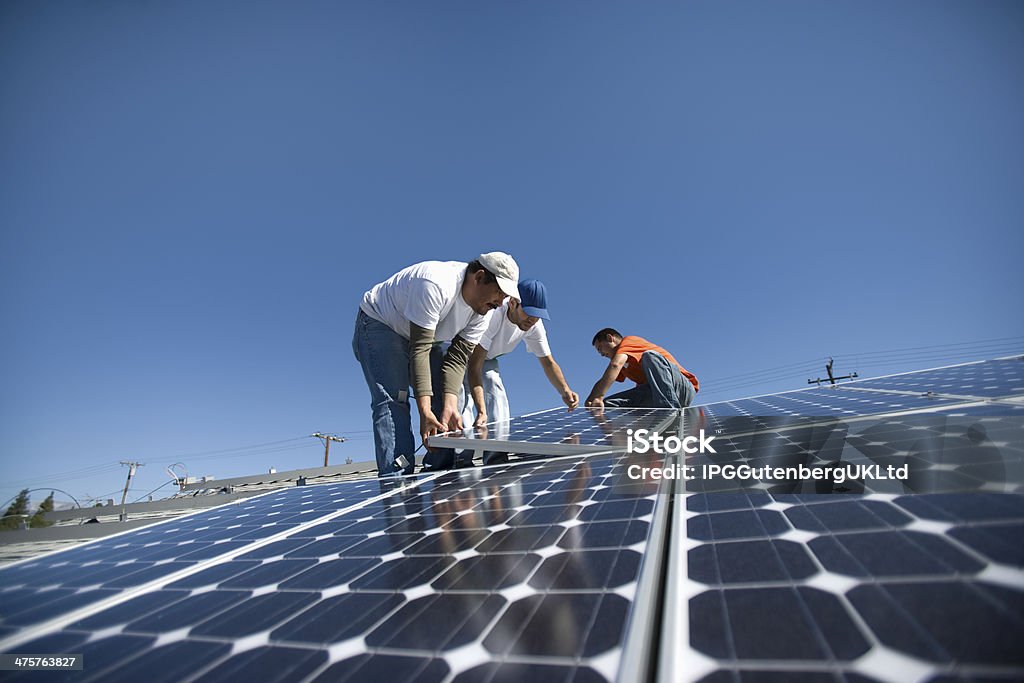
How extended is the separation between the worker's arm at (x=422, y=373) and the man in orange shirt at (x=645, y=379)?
4065 mm

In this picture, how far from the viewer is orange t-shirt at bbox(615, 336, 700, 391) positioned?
7.83 m

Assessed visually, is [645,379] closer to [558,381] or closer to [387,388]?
[558,381]

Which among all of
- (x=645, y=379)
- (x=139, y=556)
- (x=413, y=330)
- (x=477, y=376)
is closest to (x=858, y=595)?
(x=139, y=556)

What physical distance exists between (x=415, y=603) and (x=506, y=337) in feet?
19.8

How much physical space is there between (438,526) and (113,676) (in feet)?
3.01

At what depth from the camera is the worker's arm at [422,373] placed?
443 centimetres

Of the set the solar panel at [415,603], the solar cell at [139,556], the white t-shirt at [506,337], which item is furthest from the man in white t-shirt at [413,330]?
the solar panel at [415,603]

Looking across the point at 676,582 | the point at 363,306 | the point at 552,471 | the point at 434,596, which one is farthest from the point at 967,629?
the point at 363,306

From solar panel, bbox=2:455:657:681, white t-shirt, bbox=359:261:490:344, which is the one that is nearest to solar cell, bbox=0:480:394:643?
solar panel, bbox=2:455:657:681

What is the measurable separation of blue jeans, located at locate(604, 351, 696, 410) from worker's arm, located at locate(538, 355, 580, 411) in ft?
4.74

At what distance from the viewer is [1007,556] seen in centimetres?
67

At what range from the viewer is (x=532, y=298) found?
20.3 ft

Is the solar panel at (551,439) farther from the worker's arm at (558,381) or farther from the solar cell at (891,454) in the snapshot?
the worker's arm at (558,381)

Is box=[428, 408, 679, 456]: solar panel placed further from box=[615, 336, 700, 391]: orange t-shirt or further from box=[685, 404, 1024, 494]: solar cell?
box=[615, 336, 700, 391]: orange t-shirt
